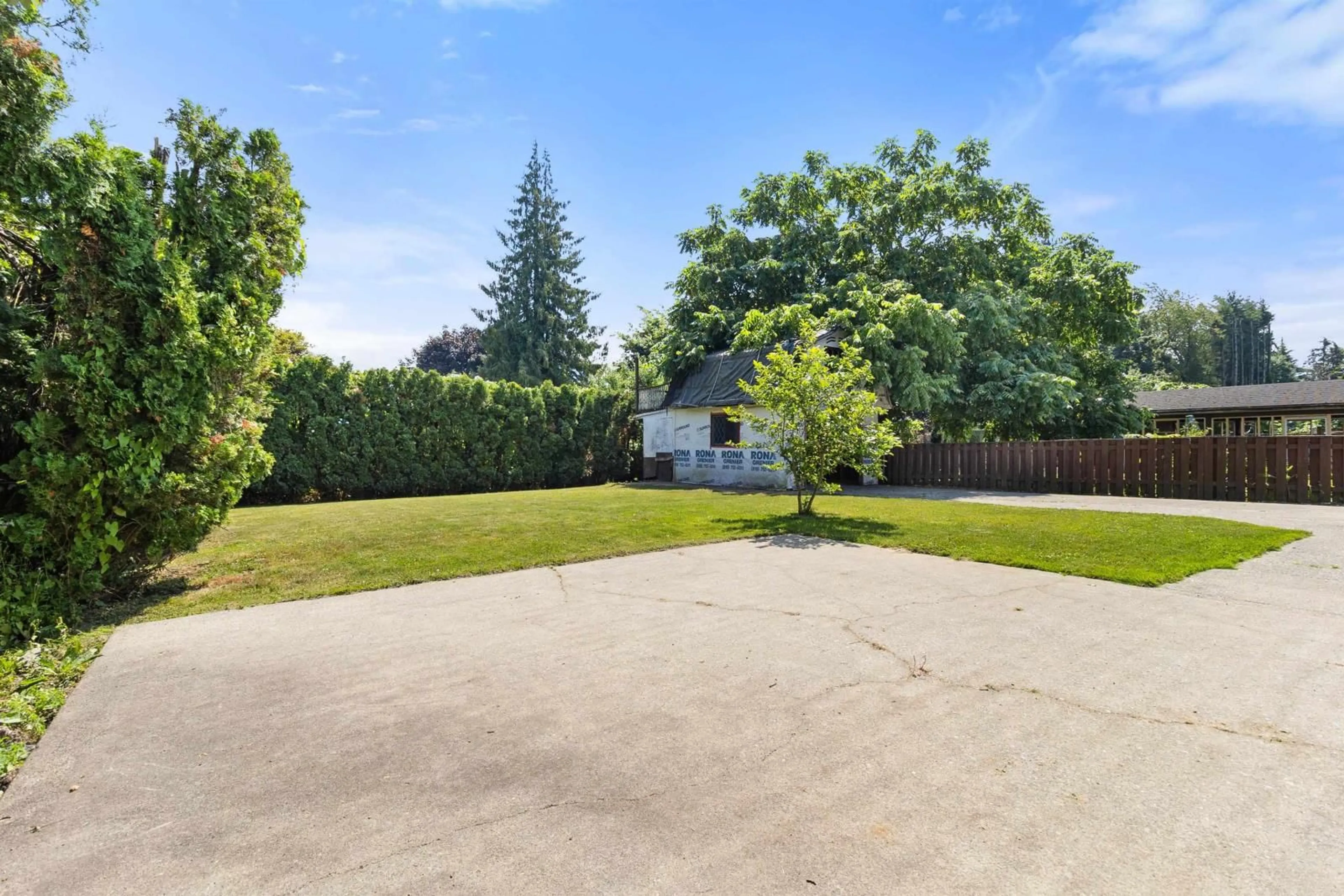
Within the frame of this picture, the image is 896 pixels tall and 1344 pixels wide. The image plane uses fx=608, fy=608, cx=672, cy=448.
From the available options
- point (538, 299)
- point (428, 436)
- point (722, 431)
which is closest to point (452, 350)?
point (538, 299)

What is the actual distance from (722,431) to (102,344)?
53.2 ft

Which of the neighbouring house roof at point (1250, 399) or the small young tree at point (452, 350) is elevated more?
the small young tree at point (452, 350)

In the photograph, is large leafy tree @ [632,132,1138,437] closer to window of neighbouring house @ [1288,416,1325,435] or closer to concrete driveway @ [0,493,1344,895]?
window of neighbouring house @ [1288,416,1325,435]

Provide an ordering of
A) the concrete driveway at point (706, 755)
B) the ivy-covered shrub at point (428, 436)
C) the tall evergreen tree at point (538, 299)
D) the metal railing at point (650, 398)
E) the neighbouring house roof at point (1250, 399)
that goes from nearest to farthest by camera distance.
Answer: the concrete driveway at point (706, 755) → the ivy-covered shrub at point (428, 436) → the metal railing at point (650, 398) → the neighbouring house roof at point (1250, 399) → the tall evergreen tree at point (538, 299)

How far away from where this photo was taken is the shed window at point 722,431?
1927cm

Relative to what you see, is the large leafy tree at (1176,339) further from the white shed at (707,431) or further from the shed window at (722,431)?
the shed window at (722,431)

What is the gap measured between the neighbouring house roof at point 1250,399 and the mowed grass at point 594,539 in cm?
2062

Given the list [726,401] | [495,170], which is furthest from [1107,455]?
[495,170]

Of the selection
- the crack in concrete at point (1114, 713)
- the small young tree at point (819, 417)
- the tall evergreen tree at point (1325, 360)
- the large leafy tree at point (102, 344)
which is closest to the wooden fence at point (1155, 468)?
the small young tree at point (819, 417)

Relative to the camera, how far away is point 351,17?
8375mm

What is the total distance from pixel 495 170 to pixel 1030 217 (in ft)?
66.1

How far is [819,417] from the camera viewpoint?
954 centimetres

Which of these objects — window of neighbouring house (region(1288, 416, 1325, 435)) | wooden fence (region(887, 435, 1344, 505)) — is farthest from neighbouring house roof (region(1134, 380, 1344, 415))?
wooden fence (region(887, 435, 1344, 505))

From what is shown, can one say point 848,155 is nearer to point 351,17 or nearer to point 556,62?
point 556,62
